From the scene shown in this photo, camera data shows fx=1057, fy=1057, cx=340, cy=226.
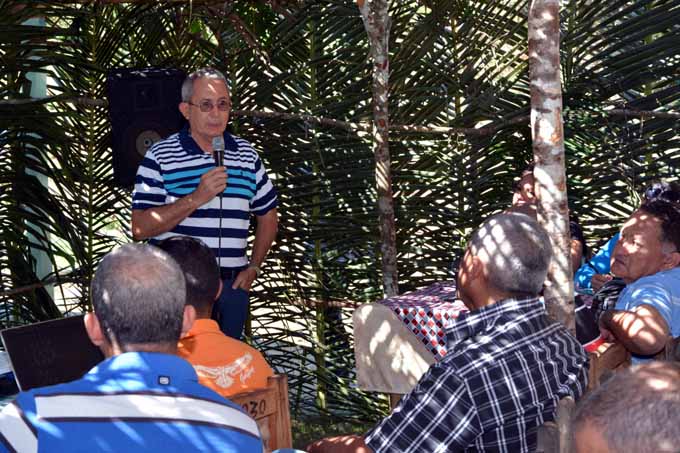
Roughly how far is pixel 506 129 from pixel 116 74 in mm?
2193

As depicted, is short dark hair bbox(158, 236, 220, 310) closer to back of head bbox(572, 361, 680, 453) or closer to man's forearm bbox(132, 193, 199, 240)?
man's forearm bbox(132, 193, 199, 240)

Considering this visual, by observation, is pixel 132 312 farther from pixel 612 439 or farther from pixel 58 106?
pixel 58 106

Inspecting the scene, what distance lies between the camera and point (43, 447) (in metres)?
1.92

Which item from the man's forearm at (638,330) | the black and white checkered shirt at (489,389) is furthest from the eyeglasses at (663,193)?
the black and white checkered shirt at (489,389)

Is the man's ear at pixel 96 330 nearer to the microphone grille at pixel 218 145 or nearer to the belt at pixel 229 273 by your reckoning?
the microphone grille at pixel 218 145

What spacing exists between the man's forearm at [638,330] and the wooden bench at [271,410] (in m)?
1.23

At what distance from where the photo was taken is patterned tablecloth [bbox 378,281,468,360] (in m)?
3.99

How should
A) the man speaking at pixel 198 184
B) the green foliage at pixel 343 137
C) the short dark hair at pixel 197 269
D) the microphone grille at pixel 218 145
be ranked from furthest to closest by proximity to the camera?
the green foliage at pixel 343 137 → the man speaking at pixel 198 184 → the microphone grille at pixel 218 145 → the short dark hair at pixel 197 269

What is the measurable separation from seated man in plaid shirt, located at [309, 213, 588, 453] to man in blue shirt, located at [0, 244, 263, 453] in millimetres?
519

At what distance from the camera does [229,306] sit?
459 centimetres

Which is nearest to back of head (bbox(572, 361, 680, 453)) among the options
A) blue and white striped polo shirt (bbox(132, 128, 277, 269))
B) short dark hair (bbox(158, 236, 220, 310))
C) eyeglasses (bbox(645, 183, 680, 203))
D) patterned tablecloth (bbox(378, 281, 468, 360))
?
short dark hair (bbox(158, 236, 220, 310))

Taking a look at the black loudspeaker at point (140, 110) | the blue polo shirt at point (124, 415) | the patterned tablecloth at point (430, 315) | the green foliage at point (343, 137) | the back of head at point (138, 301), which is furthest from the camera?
the green foliage at point (343, 137)

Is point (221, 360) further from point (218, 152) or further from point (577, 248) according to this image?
point (577, 248)

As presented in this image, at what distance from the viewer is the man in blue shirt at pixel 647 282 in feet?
11.0
